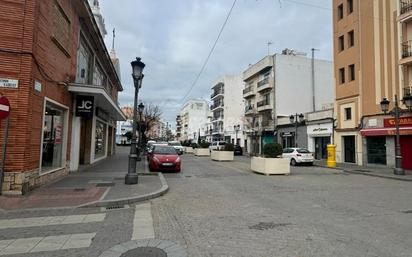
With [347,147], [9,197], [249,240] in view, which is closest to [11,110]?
[9,197]

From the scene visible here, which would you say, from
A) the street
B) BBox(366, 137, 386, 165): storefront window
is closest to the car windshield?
the street

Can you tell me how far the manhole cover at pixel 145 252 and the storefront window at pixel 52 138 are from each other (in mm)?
7619

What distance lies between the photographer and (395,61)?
22094 mm

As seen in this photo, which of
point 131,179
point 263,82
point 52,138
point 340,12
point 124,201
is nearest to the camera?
point 124,201

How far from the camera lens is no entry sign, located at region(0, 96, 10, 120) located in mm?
8000

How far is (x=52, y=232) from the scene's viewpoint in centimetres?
594

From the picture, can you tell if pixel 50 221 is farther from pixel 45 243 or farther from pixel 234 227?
pixel 234 227

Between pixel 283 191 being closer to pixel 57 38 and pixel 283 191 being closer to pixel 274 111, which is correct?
pixel 57 38

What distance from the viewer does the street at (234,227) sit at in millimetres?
4988

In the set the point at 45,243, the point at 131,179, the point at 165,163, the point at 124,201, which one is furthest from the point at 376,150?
the point at 45,243

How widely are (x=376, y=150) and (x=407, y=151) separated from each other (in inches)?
103

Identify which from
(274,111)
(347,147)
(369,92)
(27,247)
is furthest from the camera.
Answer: (274,111)

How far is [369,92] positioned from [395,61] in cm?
298

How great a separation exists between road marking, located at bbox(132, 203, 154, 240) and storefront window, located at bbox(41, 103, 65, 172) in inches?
203
